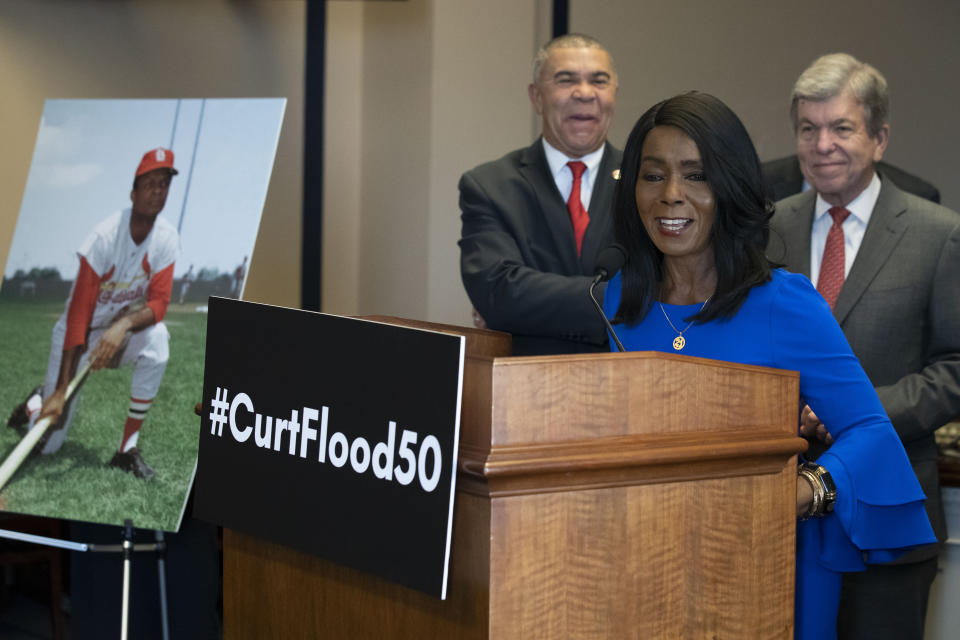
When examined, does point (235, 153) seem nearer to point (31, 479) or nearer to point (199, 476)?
point (31, 479)

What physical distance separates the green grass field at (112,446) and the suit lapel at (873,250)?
1.51 m

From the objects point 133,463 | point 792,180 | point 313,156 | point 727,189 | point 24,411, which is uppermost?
point 313,156

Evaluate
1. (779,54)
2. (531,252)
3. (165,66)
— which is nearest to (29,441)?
(531,252)

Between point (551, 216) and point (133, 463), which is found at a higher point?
point (551, 216)

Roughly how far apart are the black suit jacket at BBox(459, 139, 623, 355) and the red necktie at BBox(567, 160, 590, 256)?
0.02 meters

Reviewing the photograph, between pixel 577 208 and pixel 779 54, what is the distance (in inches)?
114

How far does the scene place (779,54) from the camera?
5.13 m

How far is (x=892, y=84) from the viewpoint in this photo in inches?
198

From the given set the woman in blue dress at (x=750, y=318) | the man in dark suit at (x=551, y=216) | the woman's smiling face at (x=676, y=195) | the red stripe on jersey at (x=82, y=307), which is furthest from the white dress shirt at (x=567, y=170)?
the red stripe on jersey at (x=82, y=307)

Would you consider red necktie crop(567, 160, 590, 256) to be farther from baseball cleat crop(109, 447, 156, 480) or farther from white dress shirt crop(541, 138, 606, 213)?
baseball cleat crop(109, 447, 156, 480)

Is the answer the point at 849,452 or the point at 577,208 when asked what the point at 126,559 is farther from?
the point at 849,452

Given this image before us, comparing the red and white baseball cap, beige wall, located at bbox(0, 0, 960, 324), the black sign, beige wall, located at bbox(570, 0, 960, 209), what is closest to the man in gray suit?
the black sign

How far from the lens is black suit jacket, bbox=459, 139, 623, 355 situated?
2.38 m

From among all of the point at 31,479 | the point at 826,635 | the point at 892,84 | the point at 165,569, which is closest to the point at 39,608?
the point at 165,569
